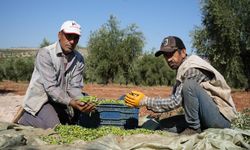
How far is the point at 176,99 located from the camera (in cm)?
566

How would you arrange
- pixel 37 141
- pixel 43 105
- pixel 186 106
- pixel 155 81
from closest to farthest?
1. pixel 37 141
2. pixel 186 106
3. pixel 43 105
4. pixel 155 81

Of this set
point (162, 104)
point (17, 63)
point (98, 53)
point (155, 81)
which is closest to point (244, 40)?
point (98, 53)

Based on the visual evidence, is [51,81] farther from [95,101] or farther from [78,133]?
[78,133]

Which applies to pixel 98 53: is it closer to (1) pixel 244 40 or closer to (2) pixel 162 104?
(1) pixel 244 40

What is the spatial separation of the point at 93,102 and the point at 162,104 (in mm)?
1057

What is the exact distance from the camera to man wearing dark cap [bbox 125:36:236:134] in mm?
5426

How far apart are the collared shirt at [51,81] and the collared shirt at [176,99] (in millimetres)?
1363

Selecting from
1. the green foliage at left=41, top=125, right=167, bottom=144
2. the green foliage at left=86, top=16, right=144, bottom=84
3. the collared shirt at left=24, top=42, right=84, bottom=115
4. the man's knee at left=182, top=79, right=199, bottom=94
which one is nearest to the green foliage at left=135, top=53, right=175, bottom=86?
the green foliage at left=86, top=16, right=144, bottom=84

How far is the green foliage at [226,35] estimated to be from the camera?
85.7 ft

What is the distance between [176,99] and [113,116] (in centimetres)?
113

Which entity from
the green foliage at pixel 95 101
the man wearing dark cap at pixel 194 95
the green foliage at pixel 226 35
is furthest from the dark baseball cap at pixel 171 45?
the green foliage at pixel 226 35

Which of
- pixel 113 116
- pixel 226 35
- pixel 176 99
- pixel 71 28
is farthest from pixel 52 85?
pixel 226 35

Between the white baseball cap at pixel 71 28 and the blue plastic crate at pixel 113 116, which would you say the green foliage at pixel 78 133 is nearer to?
the blue plastic crate at pixel 113 116

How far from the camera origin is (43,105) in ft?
20.9
